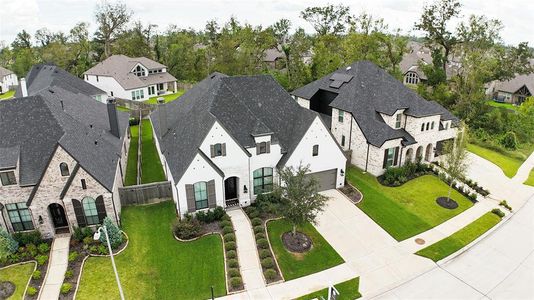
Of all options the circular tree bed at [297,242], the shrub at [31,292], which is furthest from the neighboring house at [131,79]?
the circular tree bed at [297,242]

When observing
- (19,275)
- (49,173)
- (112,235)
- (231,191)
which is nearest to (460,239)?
(231,191)

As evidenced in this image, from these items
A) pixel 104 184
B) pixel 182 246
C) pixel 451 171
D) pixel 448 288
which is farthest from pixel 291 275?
pixel 451 171

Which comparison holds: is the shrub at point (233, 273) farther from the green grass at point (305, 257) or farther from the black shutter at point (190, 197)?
the black shutter at point (190, 197)

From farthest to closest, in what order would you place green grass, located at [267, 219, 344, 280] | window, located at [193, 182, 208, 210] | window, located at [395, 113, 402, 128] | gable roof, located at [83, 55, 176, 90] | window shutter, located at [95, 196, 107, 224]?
1. gable roof, located at [83, 55, 176, 90]
2. window, located at [395, 113, 402, 128]
3. window, located at [193, 182, 208, 210]
4. window shutter, located at [95, 196, 107, 224]
5. green grass, located at [267, 219, 344, 280]

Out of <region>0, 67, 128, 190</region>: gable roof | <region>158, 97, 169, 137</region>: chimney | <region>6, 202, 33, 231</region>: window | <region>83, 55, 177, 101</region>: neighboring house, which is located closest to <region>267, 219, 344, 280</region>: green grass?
<region>0, 67, 128, 190</region>: gable roof

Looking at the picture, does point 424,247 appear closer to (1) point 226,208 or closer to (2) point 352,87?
(1) point 226,208

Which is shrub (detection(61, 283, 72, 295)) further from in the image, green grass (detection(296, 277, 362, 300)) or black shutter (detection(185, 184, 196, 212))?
green grass (detection(296, 277, 362, 300))

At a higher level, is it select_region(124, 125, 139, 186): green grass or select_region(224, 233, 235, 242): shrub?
select_region(124, 125, 139, 186): green grass
